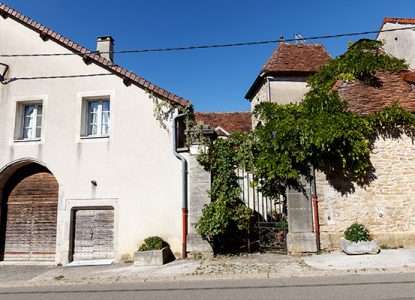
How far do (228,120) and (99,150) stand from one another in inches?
431

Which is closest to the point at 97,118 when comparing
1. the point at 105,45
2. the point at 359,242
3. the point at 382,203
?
the point at 105,45

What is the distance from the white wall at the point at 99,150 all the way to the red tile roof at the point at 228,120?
28.2 ft

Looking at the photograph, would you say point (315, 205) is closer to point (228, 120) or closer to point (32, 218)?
point (32, 218)

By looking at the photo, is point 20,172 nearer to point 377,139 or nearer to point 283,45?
point 377,139

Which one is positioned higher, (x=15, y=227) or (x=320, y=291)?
(x=15, y=227)

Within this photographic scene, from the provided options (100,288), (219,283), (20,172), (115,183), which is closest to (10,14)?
(20,172)

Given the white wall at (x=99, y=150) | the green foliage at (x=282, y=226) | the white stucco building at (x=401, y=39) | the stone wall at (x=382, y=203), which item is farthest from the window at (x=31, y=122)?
the white stucco building at (x=401, y=39)

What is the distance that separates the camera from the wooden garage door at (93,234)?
10.5 m

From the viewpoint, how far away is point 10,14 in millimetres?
11797

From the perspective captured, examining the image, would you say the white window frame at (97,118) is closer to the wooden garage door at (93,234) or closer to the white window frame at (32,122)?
the white window frame at (32,122)

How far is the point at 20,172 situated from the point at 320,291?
10014 mm

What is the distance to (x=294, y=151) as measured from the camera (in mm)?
9773

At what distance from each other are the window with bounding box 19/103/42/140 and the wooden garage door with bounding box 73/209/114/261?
3080mm

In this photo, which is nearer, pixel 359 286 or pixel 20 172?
pixel 359 286
